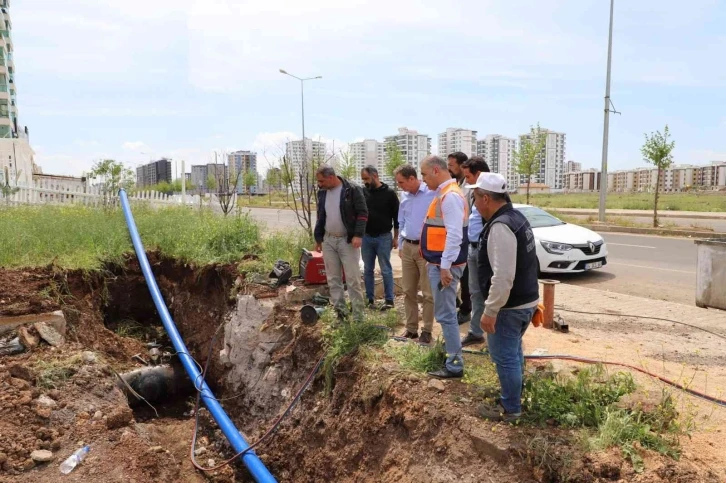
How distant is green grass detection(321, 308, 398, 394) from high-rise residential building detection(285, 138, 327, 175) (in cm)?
579

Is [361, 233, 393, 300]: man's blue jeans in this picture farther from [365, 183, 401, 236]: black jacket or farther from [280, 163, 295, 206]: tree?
[280, 163, 295, 206]: tree

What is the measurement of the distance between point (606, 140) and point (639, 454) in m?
17.8

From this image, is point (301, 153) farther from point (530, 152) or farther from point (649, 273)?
point (530, 152)

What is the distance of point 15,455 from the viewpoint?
4355mm

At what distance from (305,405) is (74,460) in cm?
214

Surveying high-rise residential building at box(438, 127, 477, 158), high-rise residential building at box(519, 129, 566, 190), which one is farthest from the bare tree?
high-rise residential building at box(519, 129, 566, 190)

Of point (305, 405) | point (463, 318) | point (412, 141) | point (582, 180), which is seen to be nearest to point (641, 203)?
point (412, 141)

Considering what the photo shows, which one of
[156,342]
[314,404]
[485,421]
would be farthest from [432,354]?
[156,342]

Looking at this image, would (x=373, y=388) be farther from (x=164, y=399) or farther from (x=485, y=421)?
(x=164, y=399)

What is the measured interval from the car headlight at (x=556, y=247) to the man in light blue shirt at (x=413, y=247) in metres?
4.94

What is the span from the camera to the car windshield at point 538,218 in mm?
10602

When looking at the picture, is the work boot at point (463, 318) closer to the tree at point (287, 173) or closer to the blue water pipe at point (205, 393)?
the blue water pipe at point (205, 393)

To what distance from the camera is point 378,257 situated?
6.73 m

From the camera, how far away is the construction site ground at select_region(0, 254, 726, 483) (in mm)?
3557
